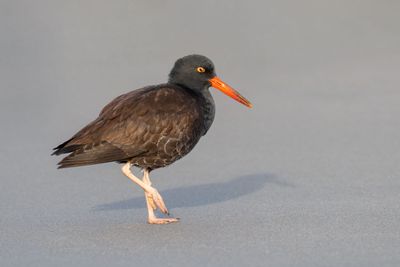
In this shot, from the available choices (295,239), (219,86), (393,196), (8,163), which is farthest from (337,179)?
(8,163)

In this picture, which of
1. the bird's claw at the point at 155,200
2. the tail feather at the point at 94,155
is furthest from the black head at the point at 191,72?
the bird's claw at the point at 155,200

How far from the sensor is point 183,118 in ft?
23.8

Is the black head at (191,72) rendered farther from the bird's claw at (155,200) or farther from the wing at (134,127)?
the bird's claw at (155,200)

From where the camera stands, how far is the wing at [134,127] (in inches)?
276

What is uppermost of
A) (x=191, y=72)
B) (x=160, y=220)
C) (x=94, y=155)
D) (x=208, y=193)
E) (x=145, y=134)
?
(x=191, y=72)

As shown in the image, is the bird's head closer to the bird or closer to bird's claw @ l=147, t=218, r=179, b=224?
the bird

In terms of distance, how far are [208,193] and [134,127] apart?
117cm

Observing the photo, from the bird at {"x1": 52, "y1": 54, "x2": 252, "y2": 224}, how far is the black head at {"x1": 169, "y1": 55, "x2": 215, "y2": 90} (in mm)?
207

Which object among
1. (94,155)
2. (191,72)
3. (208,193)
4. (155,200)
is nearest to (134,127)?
(94,155)

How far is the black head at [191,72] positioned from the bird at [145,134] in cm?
21

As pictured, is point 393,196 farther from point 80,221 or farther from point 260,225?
point 80,221

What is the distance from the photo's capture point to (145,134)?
23.4ft

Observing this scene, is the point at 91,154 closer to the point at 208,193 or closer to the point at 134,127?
the point at 134,127

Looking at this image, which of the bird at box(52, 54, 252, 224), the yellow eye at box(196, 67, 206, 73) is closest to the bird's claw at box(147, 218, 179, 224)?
the bird at box(52, 54, 252, 224)
